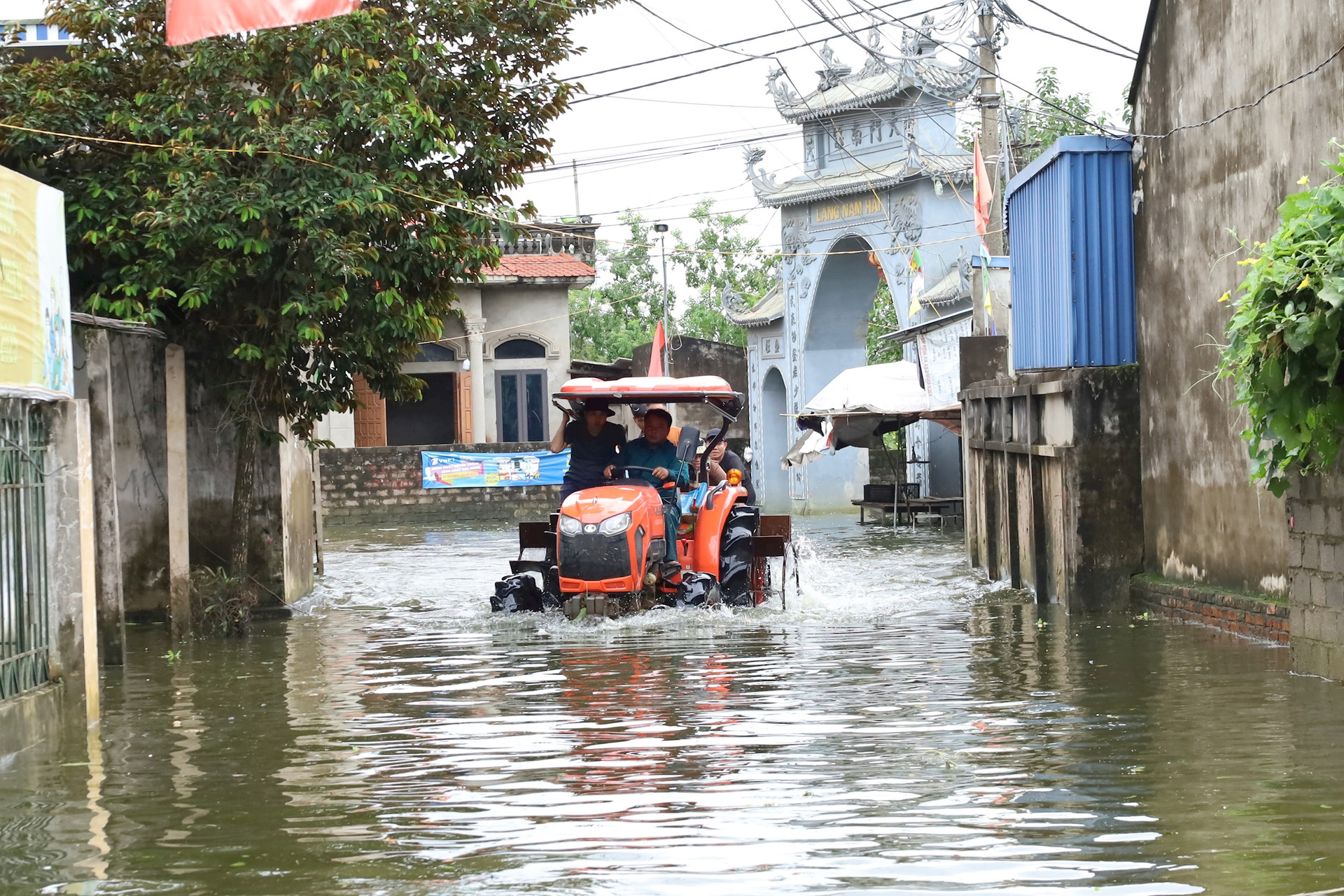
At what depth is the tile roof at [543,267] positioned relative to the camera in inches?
1572

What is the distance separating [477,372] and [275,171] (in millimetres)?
26390

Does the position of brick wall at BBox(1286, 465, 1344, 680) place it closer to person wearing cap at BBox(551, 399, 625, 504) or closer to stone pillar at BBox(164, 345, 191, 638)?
person wearing cap at BBox(551, 399, 625, 504)

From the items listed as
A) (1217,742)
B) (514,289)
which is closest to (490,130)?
(1217,742)

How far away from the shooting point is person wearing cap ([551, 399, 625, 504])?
14.8 meters

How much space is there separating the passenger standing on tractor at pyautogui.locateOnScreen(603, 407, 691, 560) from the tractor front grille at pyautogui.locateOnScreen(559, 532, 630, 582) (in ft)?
3.85

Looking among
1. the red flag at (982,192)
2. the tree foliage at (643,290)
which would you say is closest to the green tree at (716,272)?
the tree foliage at (643,290)

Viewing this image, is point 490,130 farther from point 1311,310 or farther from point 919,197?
point 919,197

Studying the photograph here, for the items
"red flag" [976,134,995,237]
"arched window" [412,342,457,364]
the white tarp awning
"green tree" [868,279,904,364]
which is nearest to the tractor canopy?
"red flag" [976,134,995,237]

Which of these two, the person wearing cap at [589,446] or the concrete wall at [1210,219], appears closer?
the concrete wall at [1210,219]

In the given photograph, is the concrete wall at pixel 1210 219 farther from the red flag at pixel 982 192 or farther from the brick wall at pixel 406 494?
the brick wall at pixel 406 494

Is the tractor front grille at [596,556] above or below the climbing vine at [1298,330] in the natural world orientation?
below

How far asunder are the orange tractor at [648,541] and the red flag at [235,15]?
3964 mm

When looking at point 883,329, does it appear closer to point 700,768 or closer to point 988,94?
point 988,94

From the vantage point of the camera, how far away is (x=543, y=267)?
40562 millimetres
